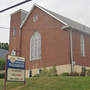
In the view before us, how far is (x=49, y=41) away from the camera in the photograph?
28297 millimetres

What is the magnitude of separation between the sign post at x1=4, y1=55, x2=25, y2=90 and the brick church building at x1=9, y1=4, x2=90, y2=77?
787 centimetres

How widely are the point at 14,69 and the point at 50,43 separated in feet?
33.8

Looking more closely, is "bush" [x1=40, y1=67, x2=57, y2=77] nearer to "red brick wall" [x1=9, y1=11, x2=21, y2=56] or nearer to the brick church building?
the brick church building

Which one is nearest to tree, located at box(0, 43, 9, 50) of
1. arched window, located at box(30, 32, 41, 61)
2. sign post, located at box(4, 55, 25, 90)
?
arched window, located at box(30, 32, 41, 61)

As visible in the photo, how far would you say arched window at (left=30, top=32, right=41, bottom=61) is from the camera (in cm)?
3012

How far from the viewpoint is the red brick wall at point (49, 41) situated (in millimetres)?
26375

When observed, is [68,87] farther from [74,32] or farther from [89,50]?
[89,50]

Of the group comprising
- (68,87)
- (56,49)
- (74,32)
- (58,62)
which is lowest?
(68,87)

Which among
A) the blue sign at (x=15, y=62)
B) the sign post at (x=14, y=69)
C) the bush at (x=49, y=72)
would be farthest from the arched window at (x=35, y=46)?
the sign post at (x=14, y=69)

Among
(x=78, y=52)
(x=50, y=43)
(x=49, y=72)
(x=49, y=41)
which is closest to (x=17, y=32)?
(x=49, y=41)

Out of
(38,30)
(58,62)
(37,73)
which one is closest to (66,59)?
(58,62)

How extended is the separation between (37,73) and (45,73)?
2.33 m

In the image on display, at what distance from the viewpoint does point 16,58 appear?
18906mm

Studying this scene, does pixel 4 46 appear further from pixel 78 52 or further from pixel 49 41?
pixel 78 52
